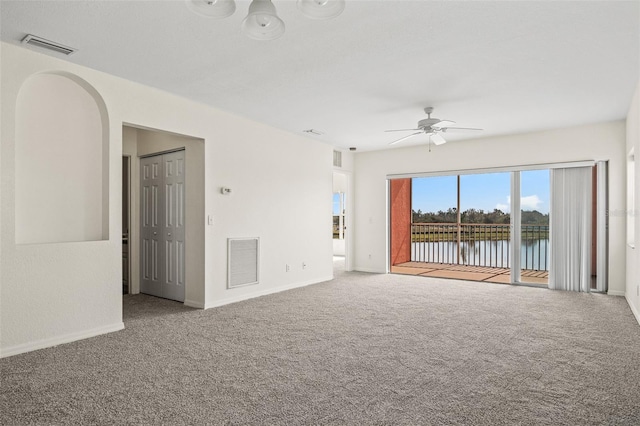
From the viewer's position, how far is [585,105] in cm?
498

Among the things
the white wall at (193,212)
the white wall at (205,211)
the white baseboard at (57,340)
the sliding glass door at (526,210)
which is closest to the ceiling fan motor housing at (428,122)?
the white wall at (205,211)

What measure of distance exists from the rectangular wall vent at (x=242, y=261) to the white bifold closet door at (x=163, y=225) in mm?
648

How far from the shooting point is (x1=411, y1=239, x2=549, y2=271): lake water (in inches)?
293

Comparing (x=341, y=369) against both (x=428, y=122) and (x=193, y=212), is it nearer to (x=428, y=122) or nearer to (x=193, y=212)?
(x=193, y=212)

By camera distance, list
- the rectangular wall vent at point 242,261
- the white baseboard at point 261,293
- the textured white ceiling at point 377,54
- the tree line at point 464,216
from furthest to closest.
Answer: the tree line at point 464,216, the rectangular wall vent at point 242,261, the white baseboard at point 261,293, the textured white ceiling at point 377,54

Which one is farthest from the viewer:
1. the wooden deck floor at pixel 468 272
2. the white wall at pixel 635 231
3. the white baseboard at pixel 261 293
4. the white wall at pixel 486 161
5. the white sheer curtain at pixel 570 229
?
the wooden deck floor at pixel 468 272

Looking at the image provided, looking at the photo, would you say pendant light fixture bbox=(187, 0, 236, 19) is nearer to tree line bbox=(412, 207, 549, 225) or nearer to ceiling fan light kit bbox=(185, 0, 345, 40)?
ceiling fan light kit bbox=(185, 0, 345, 40)

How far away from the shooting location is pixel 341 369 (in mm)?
2967

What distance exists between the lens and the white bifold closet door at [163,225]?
5.38 m

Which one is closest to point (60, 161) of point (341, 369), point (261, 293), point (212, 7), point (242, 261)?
point (242, 261)

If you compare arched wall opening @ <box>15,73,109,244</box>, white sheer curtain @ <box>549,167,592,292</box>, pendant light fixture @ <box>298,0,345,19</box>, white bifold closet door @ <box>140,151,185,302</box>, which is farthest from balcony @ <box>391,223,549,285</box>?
pendant light fixture @ <box>298,0,345,19</box>

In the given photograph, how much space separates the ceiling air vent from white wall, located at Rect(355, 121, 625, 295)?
592 centimetres

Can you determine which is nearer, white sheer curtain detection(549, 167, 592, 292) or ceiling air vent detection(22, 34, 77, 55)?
ceiling air vent detection(22, 34, 77, 55)

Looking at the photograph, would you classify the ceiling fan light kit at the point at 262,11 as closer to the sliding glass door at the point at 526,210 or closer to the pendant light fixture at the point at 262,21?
the pendant light fixture at the point at 262,21
